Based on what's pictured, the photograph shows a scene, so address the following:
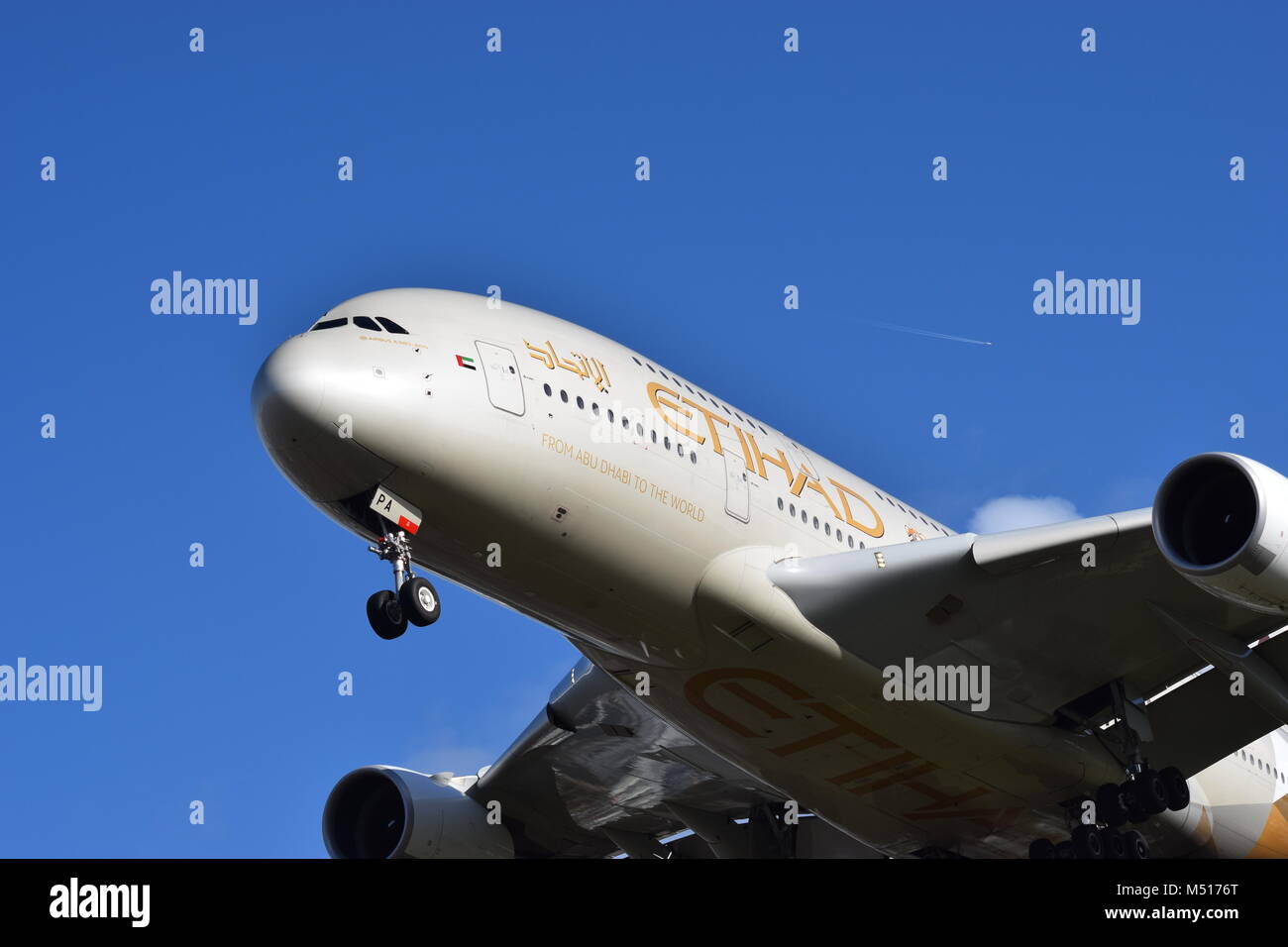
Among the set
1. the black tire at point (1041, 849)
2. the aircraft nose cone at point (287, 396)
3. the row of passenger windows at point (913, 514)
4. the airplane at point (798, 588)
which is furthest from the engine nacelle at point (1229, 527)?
the aircraft nose cone at point (287, 396)

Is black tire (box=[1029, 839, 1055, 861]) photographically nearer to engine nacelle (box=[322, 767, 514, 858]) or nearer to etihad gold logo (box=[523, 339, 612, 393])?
engine nacelle (box=[322, 767, 514, 858])

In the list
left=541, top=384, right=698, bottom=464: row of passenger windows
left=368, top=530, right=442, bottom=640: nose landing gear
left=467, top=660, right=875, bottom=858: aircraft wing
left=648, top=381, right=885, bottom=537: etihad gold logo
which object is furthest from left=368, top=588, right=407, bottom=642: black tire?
left=467, top=660, right=875, bottom=858: aircraft wing

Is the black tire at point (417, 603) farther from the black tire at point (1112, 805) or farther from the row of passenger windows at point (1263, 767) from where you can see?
the row of passenger windows at point (1263, 767)

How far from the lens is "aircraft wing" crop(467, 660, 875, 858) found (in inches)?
878

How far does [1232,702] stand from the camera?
20625 mm

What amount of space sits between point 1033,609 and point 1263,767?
710 centimetres

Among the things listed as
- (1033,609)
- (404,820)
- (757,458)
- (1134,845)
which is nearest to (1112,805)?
(1134,845)

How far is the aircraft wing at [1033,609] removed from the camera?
1836cm

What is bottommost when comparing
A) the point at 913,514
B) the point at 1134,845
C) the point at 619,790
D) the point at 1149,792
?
the point at 1134,845

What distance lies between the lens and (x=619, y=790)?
24281mm

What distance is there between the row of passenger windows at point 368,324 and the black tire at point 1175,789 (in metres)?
10.9

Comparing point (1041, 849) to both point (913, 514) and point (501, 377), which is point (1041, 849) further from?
point (501, 377)
